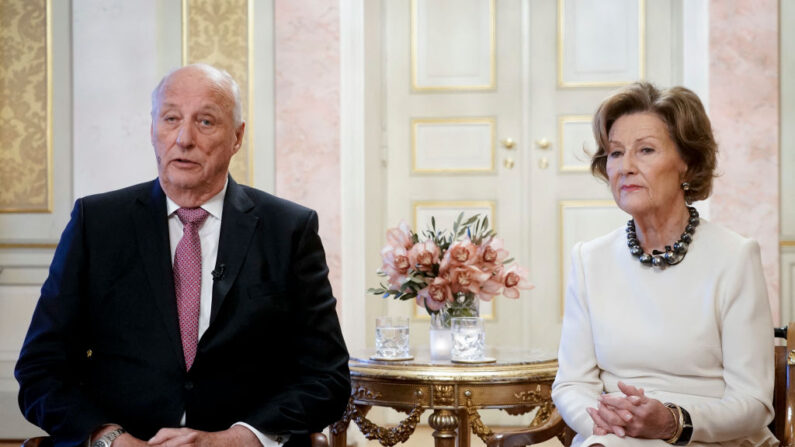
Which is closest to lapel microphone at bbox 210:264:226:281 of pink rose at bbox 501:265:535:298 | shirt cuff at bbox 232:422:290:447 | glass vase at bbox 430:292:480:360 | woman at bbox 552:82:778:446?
shirt cuff at bbox 232:422:290:447

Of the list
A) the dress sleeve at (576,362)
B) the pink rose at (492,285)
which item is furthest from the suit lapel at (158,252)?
the pink rose at (492,285)

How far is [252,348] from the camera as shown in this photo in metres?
2.20

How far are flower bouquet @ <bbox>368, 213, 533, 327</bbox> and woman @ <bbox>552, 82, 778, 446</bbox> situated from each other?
735 millimetres

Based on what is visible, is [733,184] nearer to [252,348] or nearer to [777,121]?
[777,121]

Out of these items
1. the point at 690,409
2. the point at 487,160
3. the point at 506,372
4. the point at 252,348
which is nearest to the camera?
the point at 690,409

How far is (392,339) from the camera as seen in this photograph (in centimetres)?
308

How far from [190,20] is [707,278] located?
11.7 feet

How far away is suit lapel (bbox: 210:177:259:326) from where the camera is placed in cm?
219

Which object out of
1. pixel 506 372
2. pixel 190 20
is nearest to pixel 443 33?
pixel 190 20

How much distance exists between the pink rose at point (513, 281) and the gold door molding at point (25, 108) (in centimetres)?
297

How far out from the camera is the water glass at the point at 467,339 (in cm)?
298

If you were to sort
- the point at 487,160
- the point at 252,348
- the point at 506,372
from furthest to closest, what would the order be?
A: the point at 487,160 → the point at 506,372 → the point at 252,348

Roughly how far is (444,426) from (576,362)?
0.70m

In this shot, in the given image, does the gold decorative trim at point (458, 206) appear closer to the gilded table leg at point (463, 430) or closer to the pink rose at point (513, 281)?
the gilded table leg at point (463, 430)
